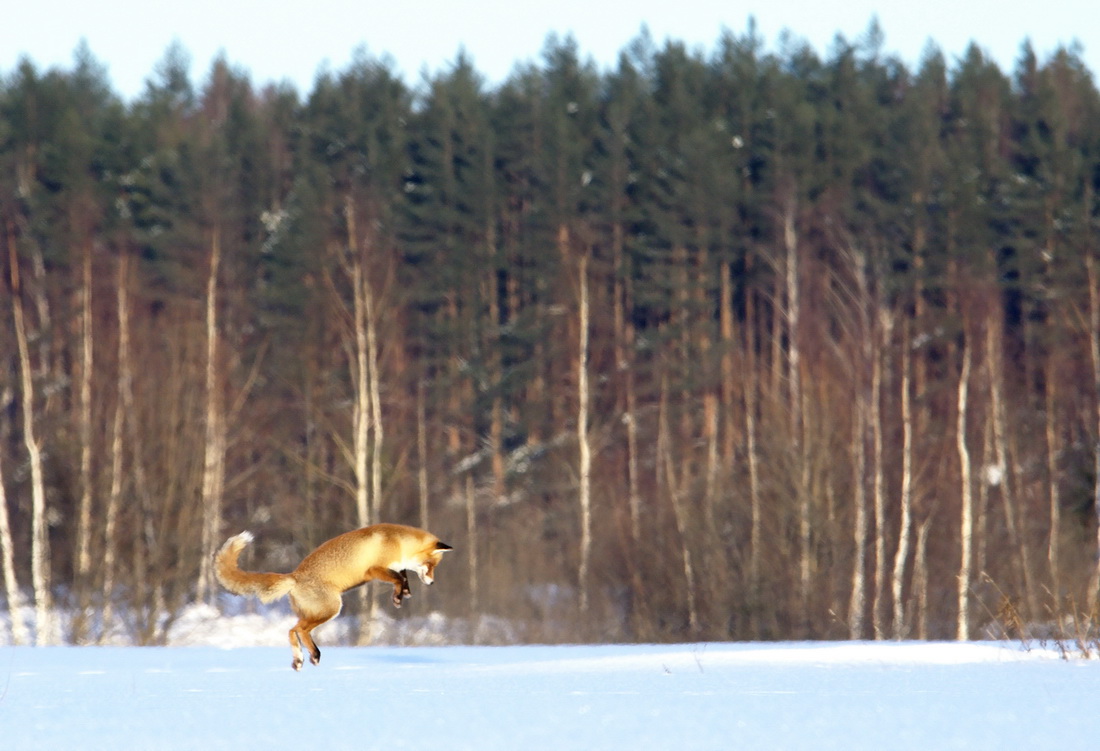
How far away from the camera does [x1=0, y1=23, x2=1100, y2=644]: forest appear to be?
2320 centimetres

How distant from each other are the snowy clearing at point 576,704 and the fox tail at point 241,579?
1.54ft

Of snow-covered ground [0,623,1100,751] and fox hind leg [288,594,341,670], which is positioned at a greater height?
fox hind leg [288,594,341,670]

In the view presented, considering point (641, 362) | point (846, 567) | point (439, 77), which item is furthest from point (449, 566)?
point (439, 77)

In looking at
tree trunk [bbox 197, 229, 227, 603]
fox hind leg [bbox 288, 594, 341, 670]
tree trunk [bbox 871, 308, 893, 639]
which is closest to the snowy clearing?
fox hind leg [bbox 288, 594, 341, 670]

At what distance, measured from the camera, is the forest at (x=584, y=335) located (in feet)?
76.1

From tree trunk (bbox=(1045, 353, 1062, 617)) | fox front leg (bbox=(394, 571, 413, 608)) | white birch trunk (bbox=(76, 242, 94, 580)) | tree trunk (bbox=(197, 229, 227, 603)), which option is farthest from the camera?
tree trunk (bbox=(1045, 353, 1062, 617))

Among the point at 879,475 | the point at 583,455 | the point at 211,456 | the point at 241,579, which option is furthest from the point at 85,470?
the point at 241,579

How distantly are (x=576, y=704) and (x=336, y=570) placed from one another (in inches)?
48.2

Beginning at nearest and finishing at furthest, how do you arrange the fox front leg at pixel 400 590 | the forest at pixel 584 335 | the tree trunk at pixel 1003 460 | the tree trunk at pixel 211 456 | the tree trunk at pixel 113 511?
1. the fox front leg at pixel 400 590
2. the tree trunk at pixel 113 511
3. the tree trunk at pixel 211 456
4. the forest at pixel 584 335
5. the tree trunk at pixel 1003 460

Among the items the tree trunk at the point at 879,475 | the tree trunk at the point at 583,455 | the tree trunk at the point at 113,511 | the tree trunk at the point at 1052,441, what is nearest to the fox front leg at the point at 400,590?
the tree trunk at the point at 113,511

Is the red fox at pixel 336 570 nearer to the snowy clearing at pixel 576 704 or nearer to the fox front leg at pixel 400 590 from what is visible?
the fox front leg at pixel 400 590

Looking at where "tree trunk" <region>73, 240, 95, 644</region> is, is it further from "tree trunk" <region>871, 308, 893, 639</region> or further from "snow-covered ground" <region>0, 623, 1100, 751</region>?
"snow-covered ground" <region>0, 623, 1100, 751</region>

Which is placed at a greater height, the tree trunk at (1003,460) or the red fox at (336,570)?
the tree trunk at (1003,460)

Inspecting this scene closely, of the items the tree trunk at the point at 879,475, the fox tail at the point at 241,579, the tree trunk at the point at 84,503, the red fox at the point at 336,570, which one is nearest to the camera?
the red fox at the point at 336,570
